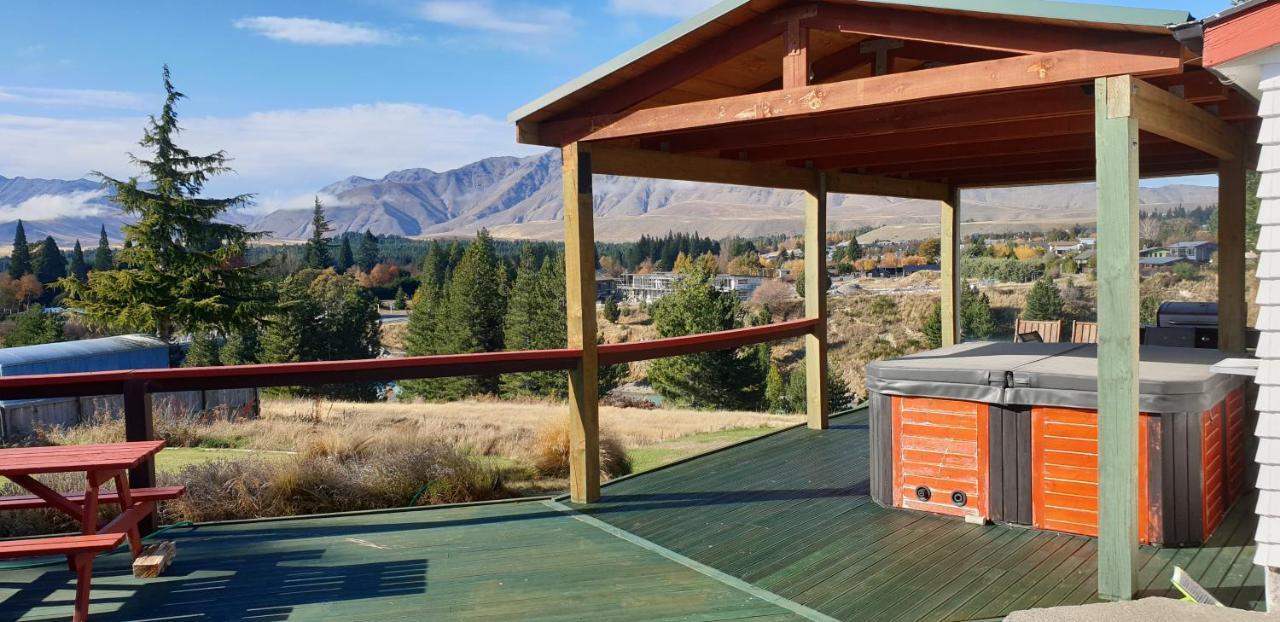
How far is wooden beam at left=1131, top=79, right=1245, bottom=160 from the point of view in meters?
3.57

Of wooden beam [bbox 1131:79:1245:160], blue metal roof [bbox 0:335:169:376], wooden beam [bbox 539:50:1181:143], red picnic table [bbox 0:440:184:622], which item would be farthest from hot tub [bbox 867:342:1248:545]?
blue metal roof [bbox 0:335:169:376]

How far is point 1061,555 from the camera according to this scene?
4273 mm

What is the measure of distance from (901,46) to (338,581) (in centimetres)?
432

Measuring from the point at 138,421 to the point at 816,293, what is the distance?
5247 mm

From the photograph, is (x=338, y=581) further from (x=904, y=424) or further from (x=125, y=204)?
(x=125, y=204)

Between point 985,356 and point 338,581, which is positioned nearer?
point 338,581

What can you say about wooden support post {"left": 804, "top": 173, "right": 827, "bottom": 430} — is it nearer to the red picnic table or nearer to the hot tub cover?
the hot tub cover

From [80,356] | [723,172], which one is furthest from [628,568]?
[80,356]

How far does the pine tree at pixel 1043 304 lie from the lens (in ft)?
141

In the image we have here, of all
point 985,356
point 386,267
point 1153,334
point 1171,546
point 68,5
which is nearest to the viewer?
point 1171,546

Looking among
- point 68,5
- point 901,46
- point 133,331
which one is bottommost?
point 133,331

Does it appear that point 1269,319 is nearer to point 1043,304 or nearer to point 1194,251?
point 1043,304

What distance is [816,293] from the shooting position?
7.76 metres

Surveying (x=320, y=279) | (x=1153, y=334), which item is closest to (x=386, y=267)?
(x=320, y=279)
